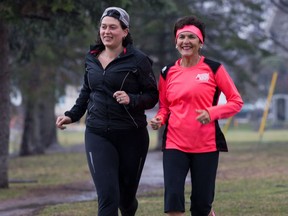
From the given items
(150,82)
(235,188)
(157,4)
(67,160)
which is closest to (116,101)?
(150,82)

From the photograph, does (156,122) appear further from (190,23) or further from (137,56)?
Answer: (190,23)

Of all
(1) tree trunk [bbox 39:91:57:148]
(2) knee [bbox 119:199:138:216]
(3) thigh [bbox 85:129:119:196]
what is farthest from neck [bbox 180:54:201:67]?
(1) tree trunk [bbox 39:91:57:148]

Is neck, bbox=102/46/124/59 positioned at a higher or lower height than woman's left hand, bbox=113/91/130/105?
higher

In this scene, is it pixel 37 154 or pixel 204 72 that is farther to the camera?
pixel 37 154

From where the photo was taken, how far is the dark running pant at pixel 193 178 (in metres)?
6.03

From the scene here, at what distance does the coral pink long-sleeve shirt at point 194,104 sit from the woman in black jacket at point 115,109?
12.5 inches

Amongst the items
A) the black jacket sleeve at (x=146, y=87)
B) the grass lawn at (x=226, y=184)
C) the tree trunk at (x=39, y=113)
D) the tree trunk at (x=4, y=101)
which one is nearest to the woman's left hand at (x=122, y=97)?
the black jacket sleeve at (x=146, y=87)

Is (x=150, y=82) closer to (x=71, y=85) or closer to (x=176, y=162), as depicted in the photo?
(x=176, y=162)

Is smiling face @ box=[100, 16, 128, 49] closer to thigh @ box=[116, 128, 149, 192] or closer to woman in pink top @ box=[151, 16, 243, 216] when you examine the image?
woman in pink top @ box=[151, 16, 243, 216]

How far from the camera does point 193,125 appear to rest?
6.08 metres

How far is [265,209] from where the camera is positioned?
9.16m

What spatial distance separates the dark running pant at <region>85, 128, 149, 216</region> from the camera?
6.23 m

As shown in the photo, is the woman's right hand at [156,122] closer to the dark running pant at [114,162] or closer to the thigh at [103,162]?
the dark running pant at [114,162]

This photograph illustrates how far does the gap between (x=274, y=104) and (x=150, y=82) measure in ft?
174
